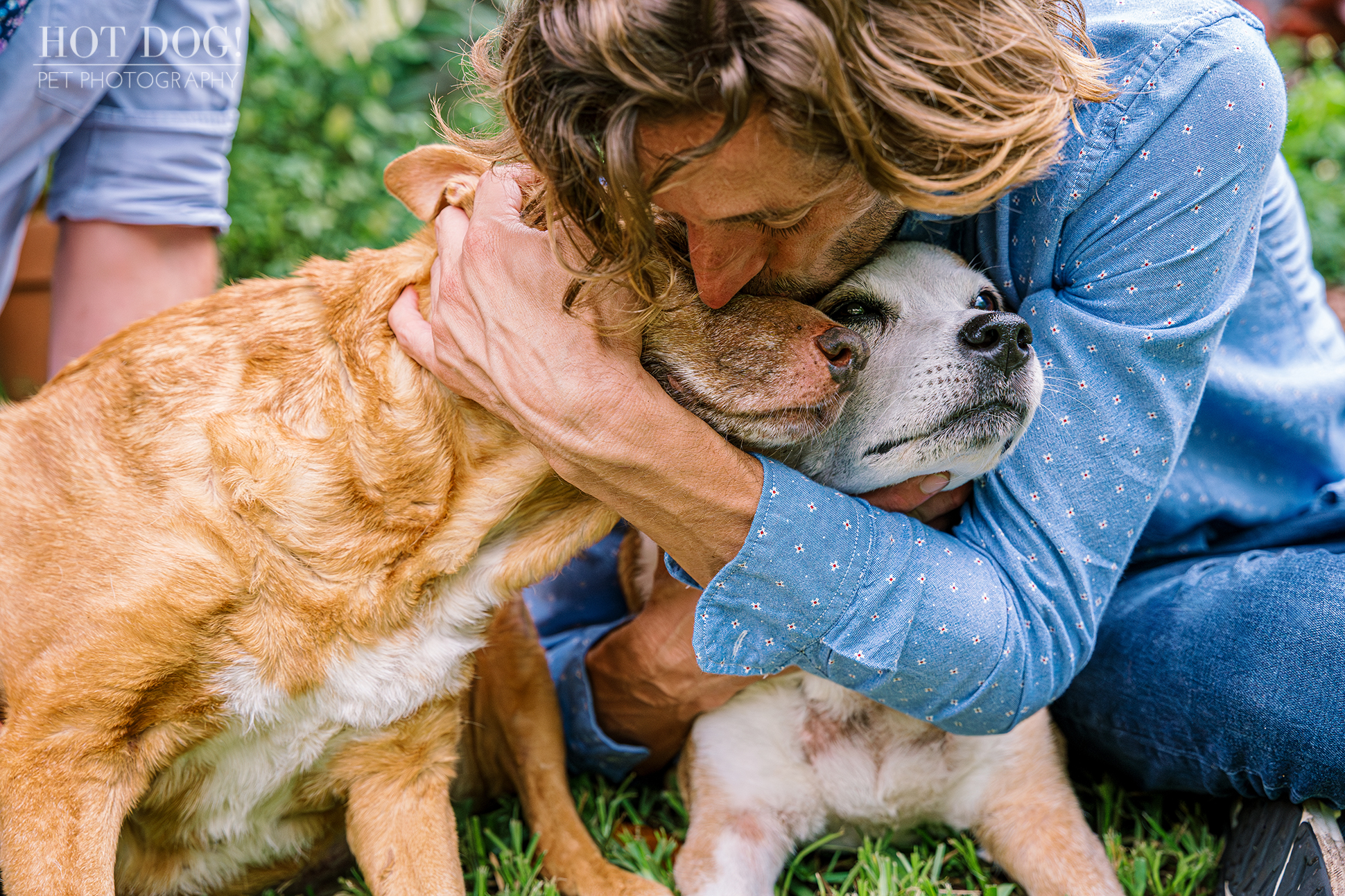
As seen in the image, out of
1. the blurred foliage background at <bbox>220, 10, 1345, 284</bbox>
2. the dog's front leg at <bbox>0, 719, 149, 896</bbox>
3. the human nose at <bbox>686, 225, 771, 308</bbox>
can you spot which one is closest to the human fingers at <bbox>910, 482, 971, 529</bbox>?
the human nose at <bbox>686, 225, 771, 308</bbox>

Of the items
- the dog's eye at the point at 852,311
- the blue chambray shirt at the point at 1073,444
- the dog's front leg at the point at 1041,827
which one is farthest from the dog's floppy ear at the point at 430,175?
the dog's front leg at the point at 1041,827

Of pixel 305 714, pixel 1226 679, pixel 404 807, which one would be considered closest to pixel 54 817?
pixel 305 714

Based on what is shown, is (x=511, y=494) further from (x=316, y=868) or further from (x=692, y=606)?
(x=316, y=868)

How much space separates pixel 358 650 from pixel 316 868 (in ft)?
2.63

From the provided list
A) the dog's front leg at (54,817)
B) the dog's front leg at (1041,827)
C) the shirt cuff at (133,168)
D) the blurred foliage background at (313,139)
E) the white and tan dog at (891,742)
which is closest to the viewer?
the dog's front leg at (54,817)

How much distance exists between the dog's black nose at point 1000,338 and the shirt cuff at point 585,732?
1.18 meters

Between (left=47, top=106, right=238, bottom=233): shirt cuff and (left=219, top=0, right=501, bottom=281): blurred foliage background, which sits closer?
(left=47, top=106, right=238, bottom=233): shirt cuff

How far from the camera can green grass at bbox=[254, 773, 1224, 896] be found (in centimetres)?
212

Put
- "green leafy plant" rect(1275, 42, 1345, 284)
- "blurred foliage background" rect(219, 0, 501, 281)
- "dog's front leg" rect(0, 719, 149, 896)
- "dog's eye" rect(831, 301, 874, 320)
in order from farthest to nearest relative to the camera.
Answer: "green leafy plant" rect(1275, 42, 1345, 284) < "blurred foliage background" rect(219, 0, 501, 281) < "dog's eye" rect(831, 301, 874, 320) < "dog's front leg" rect(0, 719, 149, 896)

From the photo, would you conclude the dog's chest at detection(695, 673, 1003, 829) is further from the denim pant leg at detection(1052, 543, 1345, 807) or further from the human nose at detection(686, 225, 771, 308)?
the human nose at detection(686, 225, 771, 308)

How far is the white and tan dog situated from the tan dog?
0.18m

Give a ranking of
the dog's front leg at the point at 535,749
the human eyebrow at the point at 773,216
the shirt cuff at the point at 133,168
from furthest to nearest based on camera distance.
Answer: the shirt cuff at the point at 133,168 < the dog's front leg at the point at 535,749 < the human eyebrow at the point at 773,216

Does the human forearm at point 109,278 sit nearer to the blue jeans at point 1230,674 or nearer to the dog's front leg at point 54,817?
the dog's front leg at point 54,817

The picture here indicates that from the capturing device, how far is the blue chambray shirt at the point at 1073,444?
1.73 meters
